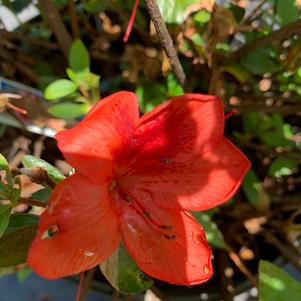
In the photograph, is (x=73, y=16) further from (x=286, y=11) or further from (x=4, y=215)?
(x=4, y=215)

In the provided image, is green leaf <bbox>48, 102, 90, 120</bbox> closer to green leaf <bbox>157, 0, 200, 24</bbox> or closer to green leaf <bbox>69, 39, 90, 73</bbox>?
green leaf <bbox>69, 39, 90, 73</bbox>

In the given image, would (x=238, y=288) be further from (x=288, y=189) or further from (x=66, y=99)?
(x=66, y=99)

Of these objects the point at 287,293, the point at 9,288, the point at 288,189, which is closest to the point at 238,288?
the point at 288,189

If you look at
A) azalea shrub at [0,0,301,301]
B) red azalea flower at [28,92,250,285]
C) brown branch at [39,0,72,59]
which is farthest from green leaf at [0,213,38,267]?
brown branch at [39,0,72,59]

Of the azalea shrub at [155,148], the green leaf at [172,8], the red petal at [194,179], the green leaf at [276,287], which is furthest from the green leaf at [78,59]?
the green leaf at [276,287]

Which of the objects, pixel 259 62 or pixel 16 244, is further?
pixel 259 62

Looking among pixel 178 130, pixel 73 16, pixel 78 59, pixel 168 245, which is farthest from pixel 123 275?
pixel 73 16

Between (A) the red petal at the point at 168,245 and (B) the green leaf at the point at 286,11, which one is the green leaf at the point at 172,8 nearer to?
(B) the green leaf at the point at 286,11
